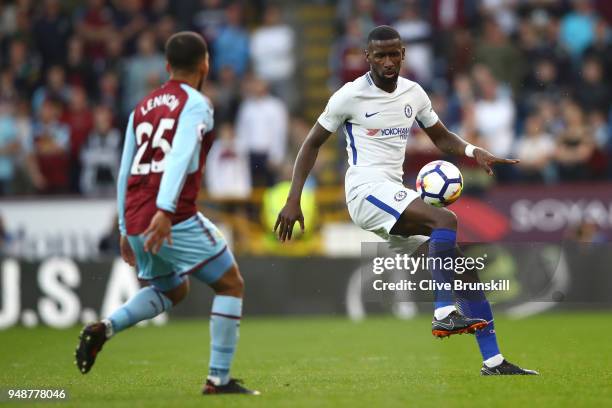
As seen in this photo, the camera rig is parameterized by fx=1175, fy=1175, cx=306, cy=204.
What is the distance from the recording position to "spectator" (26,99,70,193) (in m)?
17.9

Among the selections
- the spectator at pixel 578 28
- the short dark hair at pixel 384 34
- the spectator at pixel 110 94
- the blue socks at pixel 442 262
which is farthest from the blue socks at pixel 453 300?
the spectator at pixel 110 94

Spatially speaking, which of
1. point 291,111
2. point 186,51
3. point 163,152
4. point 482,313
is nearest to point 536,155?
point 291,111

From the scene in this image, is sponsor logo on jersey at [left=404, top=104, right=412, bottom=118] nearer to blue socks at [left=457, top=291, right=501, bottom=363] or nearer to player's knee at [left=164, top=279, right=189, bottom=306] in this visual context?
blue socks at [left=457, top=291, right=501, bottom=363]

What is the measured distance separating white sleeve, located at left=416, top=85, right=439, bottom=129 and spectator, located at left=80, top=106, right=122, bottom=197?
964 centimetres

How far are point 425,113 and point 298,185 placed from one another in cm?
122

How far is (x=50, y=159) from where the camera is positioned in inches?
707

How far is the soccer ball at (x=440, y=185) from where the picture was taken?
8.48 metres

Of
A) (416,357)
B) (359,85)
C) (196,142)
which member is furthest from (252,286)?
(196,142)

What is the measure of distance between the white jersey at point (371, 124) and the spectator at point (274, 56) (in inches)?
414

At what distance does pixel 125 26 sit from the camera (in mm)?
19797

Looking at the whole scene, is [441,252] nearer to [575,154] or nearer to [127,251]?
[127,251]

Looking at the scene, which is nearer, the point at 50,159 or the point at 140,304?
the point at 140,304

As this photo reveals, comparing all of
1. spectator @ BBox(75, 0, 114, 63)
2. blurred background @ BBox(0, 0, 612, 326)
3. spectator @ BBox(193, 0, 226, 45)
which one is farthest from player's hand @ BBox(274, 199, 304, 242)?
spectator @ BBox(75, 0, 114, 63)

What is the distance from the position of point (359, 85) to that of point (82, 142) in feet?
34.1
